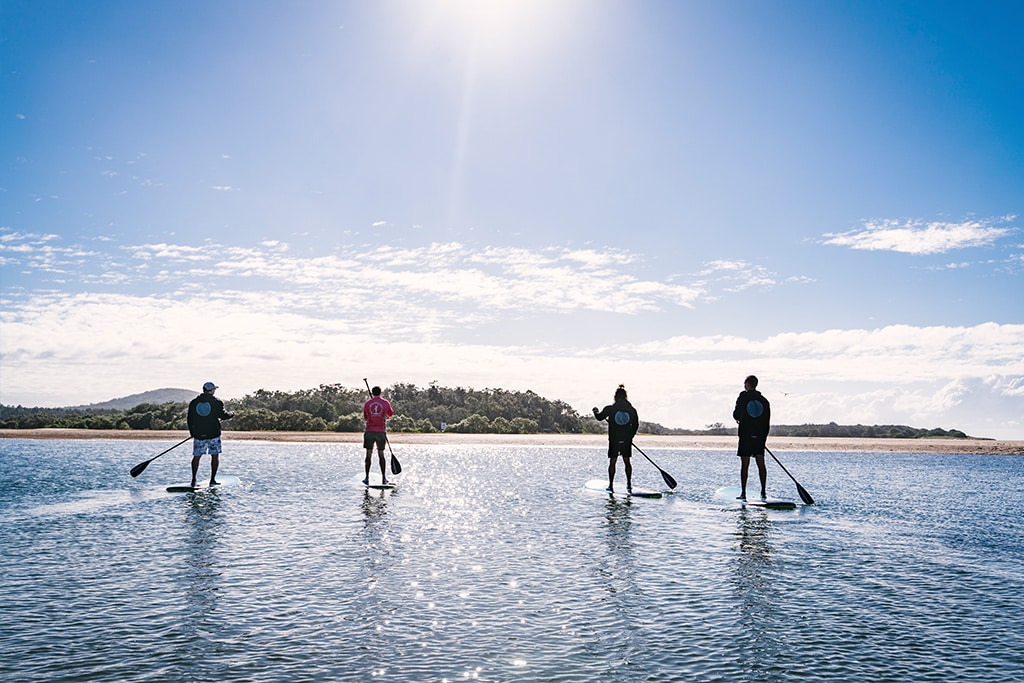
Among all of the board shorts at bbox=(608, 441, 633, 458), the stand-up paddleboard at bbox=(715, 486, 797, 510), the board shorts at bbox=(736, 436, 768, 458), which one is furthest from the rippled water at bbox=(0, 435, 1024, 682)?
the board shorts at bbox=(608, 441, 633, 458)

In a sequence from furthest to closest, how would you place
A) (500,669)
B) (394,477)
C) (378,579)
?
(394,477), (378,579), (500,669)

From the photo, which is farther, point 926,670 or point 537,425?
point 537,425

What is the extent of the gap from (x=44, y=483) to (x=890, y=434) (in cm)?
8913

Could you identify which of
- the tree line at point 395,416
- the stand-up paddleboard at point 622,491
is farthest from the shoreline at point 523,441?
the stand-up paddleboard at point 622,491

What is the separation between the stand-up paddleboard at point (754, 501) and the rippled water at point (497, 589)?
1.86 ft

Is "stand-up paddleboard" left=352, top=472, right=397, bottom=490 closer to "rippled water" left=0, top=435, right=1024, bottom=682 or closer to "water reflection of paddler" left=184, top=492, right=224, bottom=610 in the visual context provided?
"rippled water" left=0, top=435, right=1024, bottom=682

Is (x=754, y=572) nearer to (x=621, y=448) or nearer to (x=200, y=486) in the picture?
(x=621, y=448)

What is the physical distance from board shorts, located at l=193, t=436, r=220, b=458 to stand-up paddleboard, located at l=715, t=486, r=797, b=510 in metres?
14.6

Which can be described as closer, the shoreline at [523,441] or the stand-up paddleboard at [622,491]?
the stand-up paddleboard at [622,491]

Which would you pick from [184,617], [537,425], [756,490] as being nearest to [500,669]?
[184,617]

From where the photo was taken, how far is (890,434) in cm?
8931

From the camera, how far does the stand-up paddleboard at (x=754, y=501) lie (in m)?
18.9

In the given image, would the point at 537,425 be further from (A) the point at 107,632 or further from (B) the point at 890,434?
(A) the point at 107,632

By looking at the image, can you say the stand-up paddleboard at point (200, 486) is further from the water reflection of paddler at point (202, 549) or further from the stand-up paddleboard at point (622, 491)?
the stand-up paddleboard at point (622, 491)
